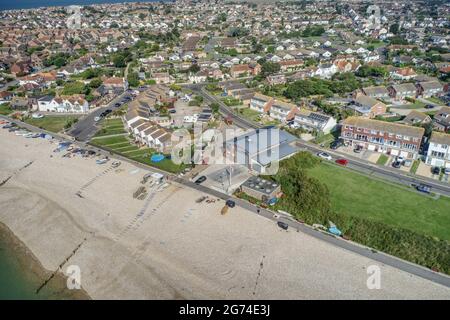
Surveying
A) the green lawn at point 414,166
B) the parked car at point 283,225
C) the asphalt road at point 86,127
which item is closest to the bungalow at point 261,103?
the green lawn at point 414,166

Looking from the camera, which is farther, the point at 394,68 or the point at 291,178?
the point at 394,68

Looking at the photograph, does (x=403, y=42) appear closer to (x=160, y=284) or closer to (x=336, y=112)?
(x=336, y=112)

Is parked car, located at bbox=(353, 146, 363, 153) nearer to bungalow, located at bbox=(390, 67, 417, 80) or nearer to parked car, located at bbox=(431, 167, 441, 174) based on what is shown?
parked car, located at bbox=(431, 167, 441, 174)

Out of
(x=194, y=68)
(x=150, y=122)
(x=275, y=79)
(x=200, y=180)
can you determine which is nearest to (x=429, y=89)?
(x=275, y=79)

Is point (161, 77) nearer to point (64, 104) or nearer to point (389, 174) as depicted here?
point (64, 104)

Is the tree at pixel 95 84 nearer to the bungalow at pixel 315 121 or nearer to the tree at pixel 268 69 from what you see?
the tree at pixel 268 69

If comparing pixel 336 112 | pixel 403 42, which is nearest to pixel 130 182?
pixel 336 112
